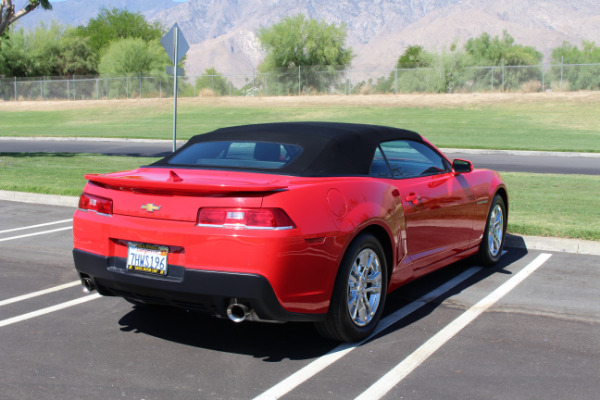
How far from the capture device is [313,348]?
4.82m

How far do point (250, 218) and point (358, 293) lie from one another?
1082 mm

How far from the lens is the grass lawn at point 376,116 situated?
30719 mm

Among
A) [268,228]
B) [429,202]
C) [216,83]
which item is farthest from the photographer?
[216,83]

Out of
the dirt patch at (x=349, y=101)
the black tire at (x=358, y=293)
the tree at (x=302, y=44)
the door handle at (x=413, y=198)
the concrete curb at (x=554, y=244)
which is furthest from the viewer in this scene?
the tree at (x=302, y=44)

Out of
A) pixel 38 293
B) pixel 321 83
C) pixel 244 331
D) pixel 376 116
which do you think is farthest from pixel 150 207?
pixel 321 83

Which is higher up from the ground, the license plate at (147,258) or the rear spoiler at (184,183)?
the rear spoiler at (184,183)

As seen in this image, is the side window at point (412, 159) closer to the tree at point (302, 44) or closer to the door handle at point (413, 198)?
the door handle at point (413, 198)

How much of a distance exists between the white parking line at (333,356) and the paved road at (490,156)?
12.1 metres

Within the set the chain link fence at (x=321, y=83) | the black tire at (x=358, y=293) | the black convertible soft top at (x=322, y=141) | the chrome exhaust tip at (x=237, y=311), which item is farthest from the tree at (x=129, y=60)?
the chrome exhaust tip at (x=237, y=311)

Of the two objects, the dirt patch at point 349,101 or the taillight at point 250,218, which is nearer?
the taillight at point 250,218

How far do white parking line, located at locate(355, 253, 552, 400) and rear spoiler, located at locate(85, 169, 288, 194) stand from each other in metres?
1.32

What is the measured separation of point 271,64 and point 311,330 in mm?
60306

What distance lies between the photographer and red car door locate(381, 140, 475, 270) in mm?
5539

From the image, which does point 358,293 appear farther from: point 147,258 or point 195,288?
point 147,258
